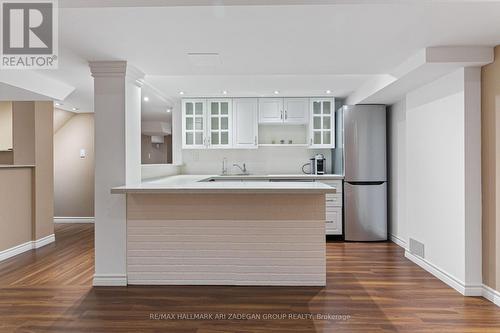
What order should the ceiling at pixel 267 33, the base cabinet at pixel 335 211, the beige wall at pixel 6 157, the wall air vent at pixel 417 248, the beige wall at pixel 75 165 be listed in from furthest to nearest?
the beige wall at pixel 75 165
the base cabinet at pixel 335 211
the beige wall at pixel 6 157
the wall air vent at pixel 417 248
the ceiling at pixel 267 33

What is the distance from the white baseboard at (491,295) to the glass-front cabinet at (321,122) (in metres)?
3.04

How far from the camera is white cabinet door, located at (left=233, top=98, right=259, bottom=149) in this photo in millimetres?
5605

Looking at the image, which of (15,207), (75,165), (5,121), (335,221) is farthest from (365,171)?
(5,121)

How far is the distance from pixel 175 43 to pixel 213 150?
11.1ft

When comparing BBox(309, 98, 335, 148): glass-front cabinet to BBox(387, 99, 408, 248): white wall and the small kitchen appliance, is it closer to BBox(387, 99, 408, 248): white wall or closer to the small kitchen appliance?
the small kitchen appliance

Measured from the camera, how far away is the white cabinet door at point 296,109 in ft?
18.2

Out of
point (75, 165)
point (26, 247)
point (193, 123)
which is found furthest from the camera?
point (75, 165)

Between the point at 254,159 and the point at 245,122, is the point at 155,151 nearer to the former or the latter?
the point at 245,122

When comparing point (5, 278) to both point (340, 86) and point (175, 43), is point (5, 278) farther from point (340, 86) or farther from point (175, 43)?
point (340, 86)

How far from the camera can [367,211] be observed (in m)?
5.06

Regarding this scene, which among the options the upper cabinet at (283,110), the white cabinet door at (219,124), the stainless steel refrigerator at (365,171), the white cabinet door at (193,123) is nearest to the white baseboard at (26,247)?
the white cabinet door at (193,123)

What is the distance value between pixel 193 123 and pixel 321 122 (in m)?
2.13

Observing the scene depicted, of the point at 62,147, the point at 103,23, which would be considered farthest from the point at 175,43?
the point at 62,147

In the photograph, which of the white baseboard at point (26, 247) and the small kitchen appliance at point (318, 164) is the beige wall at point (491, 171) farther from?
the white baseboard at point (26, 247)
